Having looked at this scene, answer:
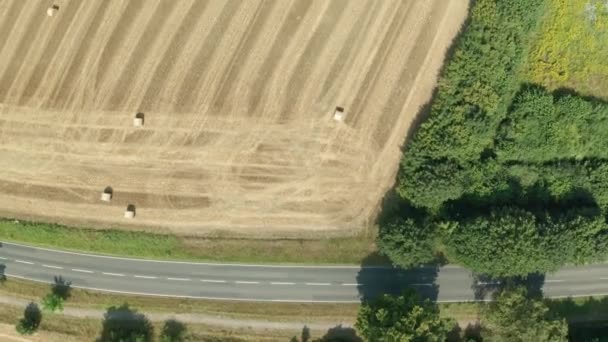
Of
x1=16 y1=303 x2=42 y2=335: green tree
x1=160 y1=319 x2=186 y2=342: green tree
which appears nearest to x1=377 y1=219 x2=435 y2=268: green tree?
x1=160 y1=319 x2=186 y2=342: green tree

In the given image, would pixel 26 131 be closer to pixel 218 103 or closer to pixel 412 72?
pixel 218 103

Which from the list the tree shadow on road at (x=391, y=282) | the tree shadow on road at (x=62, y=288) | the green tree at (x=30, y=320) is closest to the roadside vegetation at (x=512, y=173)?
the tree shadow on road at (x=391, y=282)

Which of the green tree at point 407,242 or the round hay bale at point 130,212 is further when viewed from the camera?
the round hay bale at point 130,212

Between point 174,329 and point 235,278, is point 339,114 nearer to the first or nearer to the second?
point 235,278

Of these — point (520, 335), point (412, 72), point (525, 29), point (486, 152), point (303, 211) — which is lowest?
point (520, 335)

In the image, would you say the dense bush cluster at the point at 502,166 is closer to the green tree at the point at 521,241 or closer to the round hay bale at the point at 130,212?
the green tree at the point at 521,241

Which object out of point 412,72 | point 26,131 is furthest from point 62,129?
point 412,72
